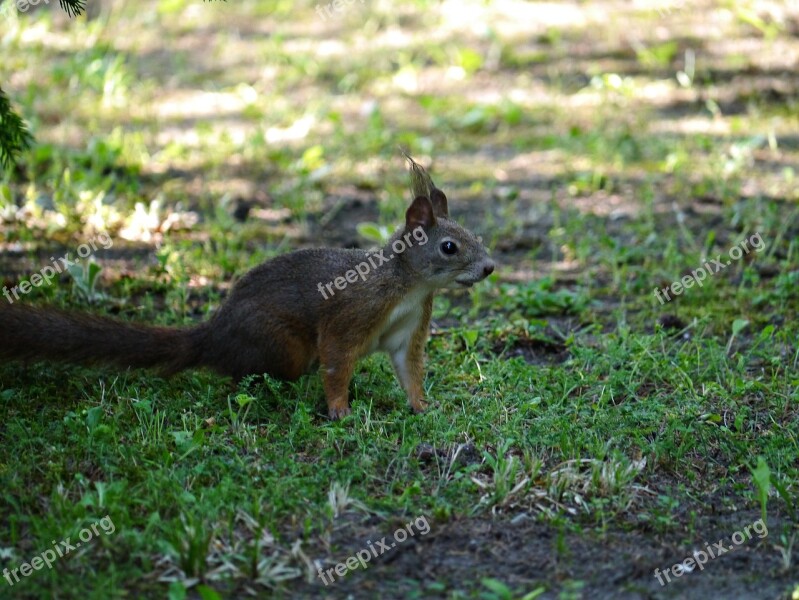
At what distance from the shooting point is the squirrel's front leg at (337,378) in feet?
12.7

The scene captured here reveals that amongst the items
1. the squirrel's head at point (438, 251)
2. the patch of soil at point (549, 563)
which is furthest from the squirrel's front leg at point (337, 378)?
the patch of soil at point (549, 563)

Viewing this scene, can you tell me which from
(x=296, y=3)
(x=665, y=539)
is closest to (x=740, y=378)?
(x=665, y=539)

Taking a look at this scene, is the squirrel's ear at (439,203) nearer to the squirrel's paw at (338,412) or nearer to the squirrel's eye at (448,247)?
the squirrel's eye at (448,247)

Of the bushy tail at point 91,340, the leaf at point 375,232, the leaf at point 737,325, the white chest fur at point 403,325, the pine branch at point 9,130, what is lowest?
the leaf at point 737,325

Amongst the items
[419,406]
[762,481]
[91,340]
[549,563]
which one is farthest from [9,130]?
[762,481]

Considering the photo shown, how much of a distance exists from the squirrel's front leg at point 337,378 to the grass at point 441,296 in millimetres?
58

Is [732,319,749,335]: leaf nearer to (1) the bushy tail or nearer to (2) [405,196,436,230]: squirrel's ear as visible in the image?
(2) [405,196,436,230]: squirrel's ear

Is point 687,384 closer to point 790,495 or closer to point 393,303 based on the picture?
point 790,495

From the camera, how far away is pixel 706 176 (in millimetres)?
6438

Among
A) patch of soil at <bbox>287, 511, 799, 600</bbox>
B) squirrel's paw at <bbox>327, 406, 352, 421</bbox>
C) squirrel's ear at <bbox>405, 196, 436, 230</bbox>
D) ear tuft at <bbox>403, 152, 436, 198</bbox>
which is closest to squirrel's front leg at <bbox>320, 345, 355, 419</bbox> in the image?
squirrel's paw at <bbox>327, 406, 352, 421</bbox>

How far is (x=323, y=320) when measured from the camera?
3.99 meters

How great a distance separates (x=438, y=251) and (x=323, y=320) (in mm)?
500

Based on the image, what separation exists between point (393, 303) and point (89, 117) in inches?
166

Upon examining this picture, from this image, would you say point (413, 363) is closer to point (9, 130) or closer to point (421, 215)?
point (421, 215)
